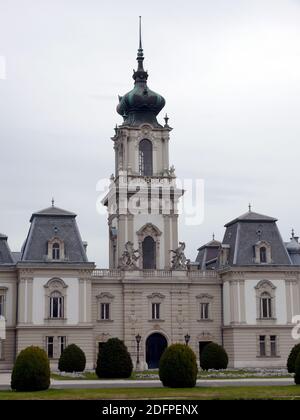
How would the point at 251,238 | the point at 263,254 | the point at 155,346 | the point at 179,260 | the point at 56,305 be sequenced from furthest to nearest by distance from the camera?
1. the point at 251,238
2. the point at 179,260
3. the point at 263,254
4. the point at 155,346
5. the point at 56,305

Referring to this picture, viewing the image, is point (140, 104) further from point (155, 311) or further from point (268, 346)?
point (268, 346)

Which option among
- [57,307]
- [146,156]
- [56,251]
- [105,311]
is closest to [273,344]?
[105,311]

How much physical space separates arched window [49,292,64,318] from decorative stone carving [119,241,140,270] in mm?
6443

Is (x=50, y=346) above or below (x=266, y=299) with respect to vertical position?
below

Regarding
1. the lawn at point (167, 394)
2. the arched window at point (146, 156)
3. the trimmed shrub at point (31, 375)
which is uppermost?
the arched window at point (146, 156)

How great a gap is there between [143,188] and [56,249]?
11.1m

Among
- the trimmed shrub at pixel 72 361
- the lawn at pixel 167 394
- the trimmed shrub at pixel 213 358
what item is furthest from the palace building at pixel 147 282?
the lawn at pixel 167 394

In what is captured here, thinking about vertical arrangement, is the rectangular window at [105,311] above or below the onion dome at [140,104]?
below

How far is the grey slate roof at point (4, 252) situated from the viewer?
220 ft

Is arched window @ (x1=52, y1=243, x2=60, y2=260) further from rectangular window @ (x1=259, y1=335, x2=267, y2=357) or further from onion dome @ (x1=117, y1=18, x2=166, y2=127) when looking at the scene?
rectangular window @ (x1=259, y1=335, x2=267, y2=357)

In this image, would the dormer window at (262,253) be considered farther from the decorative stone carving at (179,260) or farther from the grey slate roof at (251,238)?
the decorative stone carving at (179,260)

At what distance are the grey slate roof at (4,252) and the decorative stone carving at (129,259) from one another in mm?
9570

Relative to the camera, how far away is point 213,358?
60062 millimetres

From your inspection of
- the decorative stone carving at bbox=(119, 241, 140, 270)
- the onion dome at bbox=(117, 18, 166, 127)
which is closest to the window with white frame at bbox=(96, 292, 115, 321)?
the decorative stone carving at bbox=(119, 241, 140, 270)
